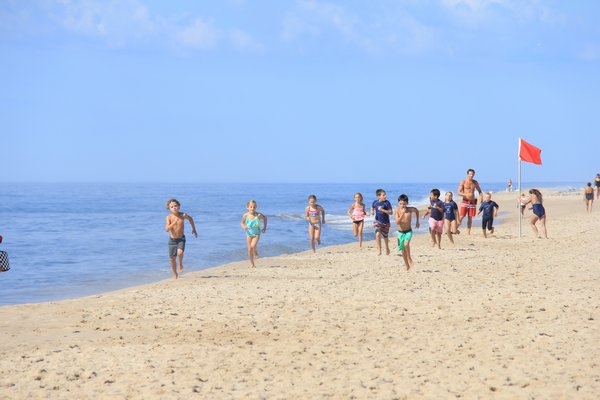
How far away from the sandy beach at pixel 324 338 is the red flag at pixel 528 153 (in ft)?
24.5

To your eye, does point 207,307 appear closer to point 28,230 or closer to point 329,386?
point 329,386

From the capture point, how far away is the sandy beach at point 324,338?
6.14 meters

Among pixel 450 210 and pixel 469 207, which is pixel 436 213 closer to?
pixel 450 210

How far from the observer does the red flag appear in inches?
799

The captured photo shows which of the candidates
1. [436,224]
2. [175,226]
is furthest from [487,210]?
[175,226]

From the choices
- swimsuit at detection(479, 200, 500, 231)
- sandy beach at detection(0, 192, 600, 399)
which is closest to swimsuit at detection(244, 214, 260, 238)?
sandy beach at detection(0, 192, 600, 399)

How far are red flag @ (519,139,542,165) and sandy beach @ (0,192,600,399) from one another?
7.47 metres

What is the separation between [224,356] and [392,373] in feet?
5.92

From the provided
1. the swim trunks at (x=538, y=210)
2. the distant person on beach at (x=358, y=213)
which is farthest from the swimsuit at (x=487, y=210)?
the distant person on beach at (x=358, y=213)

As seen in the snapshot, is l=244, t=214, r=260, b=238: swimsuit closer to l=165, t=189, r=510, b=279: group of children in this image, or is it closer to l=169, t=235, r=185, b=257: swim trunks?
l=165, t=189, r=510, b=279: group of children

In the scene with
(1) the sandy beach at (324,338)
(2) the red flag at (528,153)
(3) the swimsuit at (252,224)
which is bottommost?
(1) the sandy beach at (324,338)

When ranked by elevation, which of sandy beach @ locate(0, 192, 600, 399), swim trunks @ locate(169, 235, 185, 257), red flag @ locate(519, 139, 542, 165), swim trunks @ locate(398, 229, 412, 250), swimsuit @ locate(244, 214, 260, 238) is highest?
red flag @ locate(519, 139, 542, 165)

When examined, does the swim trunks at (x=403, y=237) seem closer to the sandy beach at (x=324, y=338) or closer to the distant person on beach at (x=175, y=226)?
the sandy beach at (x=324, y=338)

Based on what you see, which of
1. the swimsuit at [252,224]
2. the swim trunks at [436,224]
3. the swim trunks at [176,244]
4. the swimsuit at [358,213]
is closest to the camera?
the swim trunks at [176,244]
